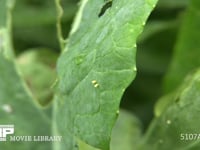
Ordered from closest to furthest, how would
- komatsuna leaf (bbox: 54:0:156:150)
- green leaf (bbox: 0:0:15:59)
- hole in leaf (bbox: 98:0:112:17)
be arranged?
komatsuna leaf (bbox: 54:0:156:150), hole in leaf (bbox: 98:0:112:17), green leaf (bbox: 0:0:15:59)

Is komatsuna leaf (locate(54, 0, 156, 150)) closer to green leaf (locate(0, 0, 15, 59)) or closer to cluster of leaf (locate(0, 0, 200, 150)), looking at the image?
cluster of leaf (locate(0, 0, 200, 150))

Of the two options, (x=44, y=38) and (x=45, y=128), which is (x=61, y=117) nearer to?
(x=45, y=128)

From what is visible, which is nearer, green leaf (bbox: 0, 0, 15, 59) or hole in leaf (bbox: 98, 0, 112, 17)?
hole in leaf (bbox: 98, 0, 112, 17)

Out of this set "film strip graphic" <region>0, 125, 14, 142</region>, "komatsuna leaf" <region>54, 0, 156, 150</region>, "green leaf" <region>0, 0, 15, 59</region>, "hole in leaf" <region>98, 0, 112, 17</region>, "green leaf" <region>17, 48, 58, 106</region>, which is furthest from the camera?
"green leaf" <region>17, 48, 58, 106</region>

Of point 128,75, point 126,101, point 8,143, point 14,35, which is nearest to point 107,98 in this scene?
point 128,75

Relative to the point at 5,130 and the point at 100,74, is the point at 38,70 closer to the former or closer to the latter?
the point at 5,130

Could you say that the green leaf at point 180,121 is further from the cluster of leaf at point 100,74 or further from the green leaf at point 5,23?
the green leaf at point 5,23

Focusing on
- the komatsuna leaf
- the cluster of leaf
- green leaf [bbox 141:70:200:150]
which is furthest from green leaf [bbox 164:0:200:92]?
the komatsuna leaf
